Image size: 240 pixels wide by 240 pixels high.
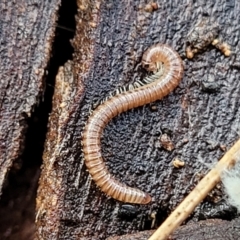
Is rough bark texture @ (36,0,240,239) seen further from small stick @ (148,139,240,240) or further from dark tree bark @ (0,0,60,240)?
small stick @ (148,139,240,240)

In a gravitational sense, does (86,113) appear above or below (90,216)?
above

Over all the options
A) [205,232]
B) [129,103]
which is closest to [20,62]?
A: [129,103]

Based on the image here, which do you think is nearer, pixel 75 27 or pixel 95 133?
pixel 95 133

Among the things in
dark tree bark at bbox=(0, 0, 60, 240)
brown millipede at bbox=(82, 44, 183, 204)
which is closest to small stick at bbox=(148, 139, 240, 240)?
brown millipede at bbox=(82, 44, 183, 204)

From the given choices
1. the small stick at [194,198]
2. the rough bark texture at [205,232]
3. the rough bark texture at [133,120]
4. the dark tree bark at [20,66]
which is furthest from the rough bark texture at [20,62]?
the small stick at [194,198]

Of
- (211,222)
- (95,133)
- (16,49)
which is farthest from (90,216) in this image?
(16,49)

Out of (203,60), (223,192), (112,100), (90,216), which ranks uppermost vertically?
(203,60)

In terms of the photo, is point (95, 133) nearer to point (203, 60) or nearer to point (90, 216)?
→ point (90, 216)
